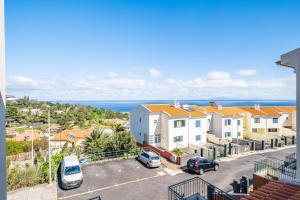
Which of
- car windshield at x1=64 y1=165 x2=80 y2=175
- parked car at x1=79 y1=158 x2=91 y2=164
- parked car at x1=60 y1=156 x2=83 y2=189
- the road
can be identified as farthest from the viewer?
parked car at x1=79 y1=158 x2=91 y2=164

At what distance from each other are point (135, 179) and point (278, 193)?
45.4 feet

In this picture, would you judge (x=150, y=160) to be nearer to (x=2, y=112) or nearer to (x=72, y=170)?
(x=72, y=170)

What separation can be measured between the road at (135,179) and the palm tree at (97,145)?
2.00 m

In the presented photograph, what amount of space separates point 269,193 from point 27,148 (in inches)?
1417

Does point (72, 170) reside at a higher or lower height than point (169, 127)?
lower

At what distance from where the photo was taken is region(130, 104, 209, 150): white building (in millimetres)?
30650

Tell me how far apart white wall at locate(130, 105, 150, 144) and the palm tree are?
6388mm

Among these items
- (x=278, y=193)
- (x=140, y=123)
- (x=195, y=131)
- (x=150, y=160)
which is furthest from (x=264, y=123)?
(x=278, y=193)

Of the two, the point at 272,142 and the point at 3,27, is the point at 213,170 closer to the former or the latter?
the point at 272,142

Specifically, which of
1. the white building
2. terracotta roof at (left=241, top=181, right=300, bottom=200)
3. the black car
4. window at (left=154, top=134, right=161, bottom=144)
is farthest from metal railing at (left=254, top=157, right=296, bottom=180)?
window at (left=154, top=134, right=161, bottom=144)

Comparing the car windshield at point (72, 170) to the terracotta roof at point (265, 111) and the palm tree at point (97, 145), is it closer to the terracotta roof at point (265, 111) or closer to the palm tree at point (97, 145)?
the palm tree at point (97, 145)

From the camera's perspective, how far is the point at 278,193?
22.5 ft

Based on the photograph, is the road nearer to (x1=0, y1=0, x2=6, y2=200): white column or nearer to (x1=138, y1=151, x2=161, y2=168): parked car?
(x1=138, y1=151, x2=161, y2=168): parked car

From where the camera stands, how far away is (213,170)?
21406 millimetres
